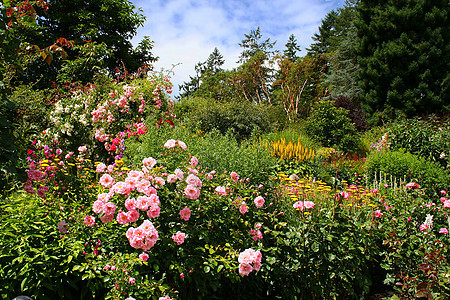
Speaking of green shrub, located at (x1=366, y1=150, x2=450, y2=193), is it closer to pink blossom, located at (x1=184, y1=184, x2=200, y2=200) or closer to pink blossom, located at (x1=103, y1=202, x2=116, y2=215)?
pink blossom, located at (x1=184, y1=184, x2=200, y2=200)

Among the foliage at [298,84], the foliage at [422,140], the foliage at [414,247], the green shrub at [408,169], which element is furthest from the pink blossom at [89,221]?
the foliage at [298,84]

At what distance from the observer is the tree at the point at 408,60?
41.0 ft

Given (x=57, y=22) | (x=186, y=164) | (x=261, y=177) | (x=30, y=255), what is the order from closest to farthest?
(x=30, y=255) < (x=186, y=164) < (x=261, y=177) < (x=57, y=22)

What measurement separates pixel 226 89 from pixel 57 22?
43.9ft

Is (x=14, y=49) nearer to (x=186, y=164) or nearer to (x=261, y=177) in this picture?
(x=186, y=164)

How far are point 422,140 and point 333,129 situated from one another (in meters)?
2.47

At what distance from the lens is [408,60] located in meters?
13.0

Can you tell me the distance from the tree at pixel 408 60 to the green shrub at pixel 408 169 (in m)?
7.92

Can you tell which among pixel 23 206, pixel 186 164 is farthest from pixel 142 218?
pixel 23 206

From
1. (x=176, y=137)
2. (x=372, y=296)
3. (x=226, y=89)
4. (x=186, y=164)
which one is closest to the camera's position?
(x=186, y=164)

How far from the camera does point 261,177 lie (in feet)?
10.9

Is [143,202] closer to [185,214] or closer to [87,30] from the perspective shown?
[185,214]

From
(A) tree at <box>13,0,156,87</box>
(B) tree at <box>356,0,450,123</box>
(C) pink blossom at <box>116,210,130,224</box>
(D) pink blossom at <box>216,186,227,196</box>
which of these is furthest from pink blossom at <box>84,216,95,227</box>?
(B) tree at <box>356,0,450,123</box>

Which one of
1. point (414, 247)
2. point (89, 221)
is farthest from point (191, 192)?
point (414, 247)
